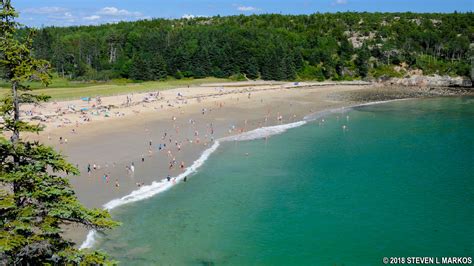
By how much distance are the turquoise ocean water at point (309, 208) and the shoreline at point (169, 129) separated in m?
2.80

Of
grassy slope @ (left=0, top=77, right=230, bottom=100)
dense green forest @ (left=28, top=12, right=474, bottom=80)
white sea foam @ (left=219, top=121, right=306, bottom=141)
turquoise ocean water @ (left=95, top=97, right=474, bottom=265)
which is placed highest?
dense green forest @ (left=28, top=12, right=474, bottom=80)

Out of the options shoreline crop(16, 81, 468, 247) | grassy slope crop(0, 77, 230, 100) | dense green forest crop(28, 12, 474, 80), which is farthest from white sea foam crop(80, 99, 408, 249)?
dense green forest crop(28, 12, 474, 80)

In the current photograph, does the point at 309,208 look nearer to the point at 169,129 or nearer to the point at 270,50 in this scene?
the point at 169,129

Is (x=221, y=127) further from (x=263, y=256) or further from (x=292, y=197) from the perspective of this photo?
(x=263, y=256)

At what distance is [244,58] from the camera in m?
109


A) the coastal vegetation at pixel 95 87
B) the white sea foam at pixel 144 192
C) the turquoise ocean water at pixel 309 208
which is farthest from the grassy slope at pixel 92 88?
the turquoise ocean water at pixel 309 208

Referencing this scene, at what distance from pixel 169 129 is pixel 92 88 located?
115 feet

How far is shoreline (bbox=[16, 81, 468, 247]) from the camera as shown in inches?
1389

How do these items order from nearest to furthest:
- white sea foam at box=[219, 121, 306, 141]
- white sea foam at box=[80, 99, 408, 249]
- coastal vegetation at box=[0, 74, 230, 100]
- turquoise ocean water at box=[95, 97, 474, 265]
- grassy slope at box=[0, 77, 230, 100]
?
turquoise ocean water at box=[95, 97, 474, 265] < white sea foam at box=[80, 99, 408, 249] < white sea foam at box=[219, 121, 306, 141] < grassy slope at box=[0, 77, 230, 100] < coastal vegetation at box=[0, 74, 230, 100]

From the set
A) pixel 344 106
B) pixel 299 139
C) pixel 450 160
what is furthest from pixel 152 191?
pixel 344 106

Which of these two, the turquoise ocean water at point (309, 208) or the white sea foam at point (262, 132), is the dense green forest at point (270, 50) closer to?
the white sea foam at point (262, 132)

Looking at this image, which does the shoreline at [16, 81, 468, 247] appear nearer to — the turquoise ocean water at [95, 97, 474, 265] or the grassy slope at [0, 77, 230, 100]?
the turquoise ocean water at [95, 97, 474, 265]

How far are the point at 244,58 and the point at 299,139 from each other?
59.2 meters

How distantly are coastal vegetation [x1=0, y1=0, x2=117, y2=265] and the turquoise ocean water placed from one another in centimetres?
1307
